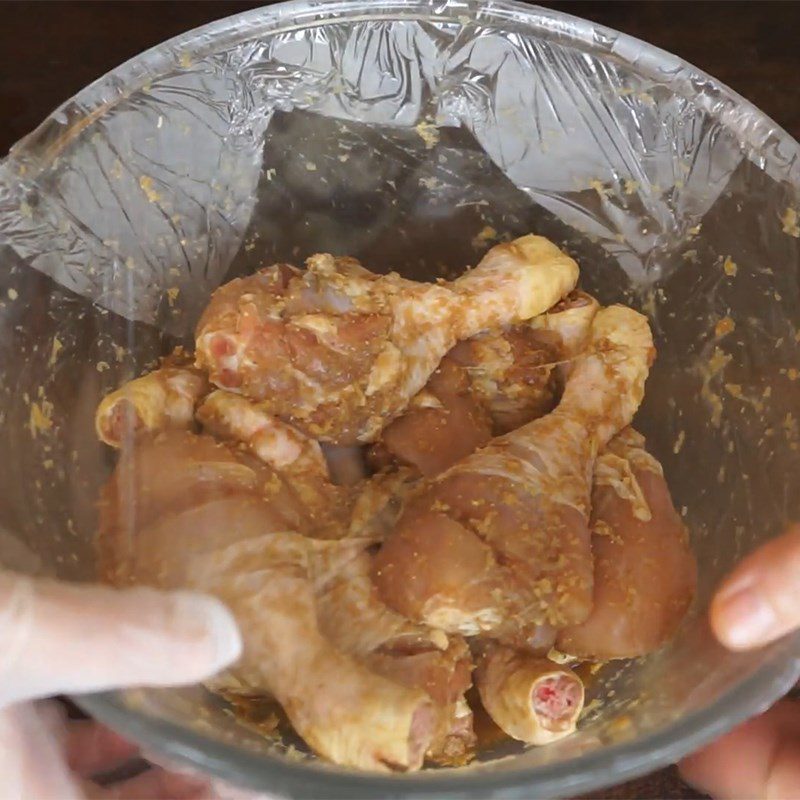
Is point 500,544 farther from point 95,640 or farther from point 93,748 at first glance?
point 93,748

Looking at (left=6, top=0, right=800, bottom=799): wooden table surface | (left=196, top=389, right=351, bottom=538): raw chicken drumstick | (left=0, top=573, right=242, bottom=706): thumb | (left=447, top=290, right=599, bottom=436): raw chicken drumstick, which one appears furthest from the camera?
(left=6, top=0, right=800, bottom=799): wooden table surface

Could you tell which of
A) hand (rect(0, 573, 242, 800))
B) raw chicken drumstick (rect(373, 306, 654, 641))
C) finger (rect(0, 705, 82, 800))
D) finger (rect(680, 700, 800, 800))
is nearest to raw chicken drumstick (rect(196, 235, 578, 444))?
raw chicken drumstick (rect(373, 306, 654, 641))

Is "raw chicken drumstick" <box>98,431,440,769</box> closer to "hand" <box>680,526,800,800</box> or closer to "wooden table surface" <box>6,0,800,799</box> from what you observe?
"hand" <box>680,526,800,800</box>

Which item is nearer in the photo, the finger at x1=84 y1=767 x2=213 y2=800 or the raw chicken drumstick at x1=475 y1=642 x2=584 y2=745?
the raw chicken drumstick at x1=475 y1=642 x2=584 y2=745

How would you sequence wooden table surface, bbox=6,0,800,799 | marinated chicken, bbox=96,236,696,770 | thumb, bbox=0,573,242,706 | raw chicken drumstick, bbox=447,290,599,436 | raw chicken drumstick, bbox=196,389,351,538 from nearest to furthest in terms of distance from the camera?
thumb, bbox=0,573,242,706, marinated chicken, bbox=96,236,696,770, raw chicken drumstick, bbox=196,389,351,538, raw chicken drumstick, bbox=447,290,599,436, wooden table surface, bbox=6,0,800,799

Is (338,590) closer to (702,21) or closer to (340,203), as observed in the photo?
(340,203)

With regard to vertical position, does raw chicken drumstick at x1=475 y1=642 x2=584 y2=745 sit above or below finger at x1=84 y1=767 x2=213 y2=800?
above

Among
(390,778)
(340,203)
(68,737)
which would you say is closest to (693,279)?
(340,203)
